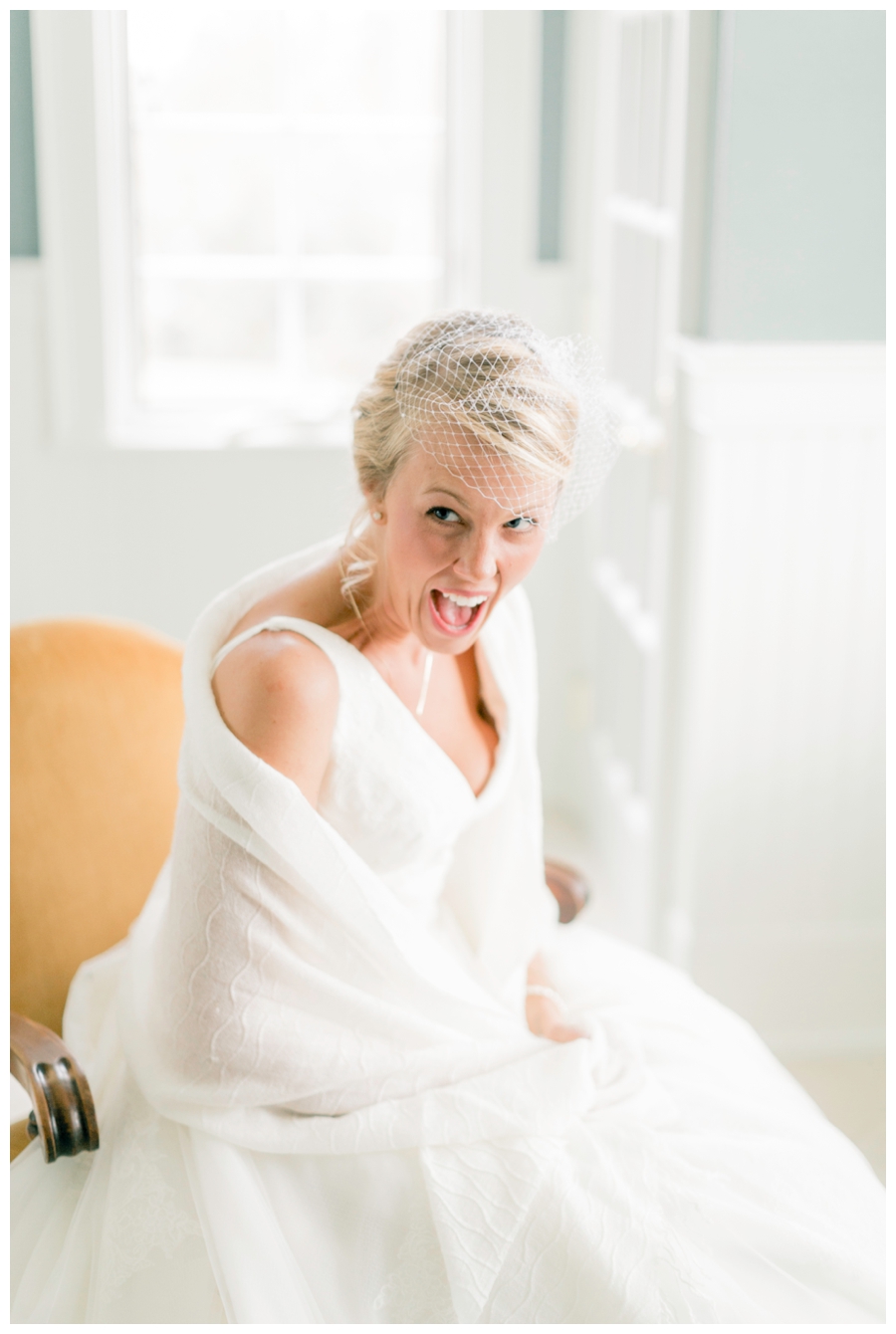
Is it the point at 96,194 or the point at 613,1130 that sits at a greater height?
the point at 96,194

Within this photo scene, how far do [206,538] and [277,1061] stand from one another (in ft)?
7.30

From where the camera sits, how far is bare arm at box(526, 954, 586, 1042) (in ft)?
4.42

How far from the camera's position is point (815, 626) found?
225 cm

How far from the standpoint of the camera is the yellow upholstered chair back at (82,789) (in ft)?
5.06

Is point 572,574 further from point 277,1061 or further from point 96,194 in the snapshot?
point 277,1061

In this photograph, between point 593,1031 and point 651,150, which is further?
point 651,150

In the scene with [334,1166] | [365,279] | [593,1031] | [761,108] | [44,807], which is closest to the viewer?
[334,1166]

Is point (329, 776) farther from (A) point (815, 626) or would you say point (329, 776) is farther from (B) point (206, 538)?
(B) point (206, 538)

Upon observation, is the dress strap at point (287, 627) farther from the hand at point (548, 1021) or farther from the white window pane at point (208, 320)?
the white window pane at point (208, 320)

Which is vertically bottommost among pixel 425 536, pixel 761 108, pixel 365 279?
pixel 425 536

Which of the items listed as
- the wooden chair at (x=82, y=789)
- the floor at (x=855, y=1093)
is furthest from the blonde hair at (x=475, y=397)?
the floor at (x=855, y=1093)

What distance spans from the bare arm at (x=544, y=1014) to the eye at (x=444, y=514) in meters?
0.55

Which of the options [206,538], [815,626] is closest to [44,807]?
[815,626]

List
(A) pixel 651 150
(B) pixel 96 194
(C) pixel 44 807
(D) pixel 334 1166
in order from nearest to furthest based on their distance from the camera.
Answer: (D) pixel 334 1166, (C) pixel 44 807, (A) pixel 651 150, (B) pixel 96 194
